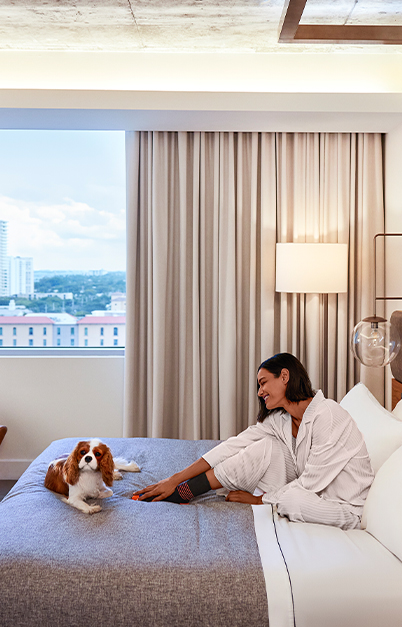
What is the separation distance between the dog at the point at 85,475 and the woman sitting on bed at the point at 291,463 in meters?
0.17

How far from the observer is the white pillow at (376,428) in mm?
1896

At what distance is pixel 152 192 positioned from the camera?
333 centimetres

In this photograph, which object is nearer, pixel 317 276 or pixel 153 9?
pixel 153 9

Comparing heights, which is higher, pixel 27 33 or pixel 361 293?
pixel 27 33

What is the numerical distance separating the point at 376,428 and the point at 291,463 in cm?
38

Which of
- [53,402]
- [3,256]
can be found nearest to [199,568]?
[53,402]

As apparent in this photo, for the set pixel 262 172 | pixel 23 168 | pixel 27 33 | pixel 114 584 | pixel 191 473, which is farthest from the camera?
pixel 23 168

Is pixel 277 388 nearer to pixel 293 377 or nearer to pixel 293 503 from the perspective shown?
pixel 293 377

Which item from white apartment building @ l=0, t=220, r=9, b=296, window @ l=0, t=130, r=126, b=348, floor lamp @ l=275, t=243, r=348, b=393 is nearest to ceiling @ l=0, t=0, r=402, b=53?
window @ l=0, t=130, r=126, b=348

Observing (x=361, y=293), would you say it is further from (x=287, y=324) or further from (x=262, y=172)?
(x=262, y=172)

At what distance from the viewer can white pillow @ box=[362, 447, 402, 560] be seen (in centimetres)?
152

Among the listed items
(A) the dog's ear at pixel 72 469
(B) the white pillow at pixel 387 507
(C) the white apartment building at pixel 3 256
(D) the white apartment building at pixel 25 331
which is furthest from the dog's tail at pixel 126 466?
(C) the white apartment building at pixel 3 256

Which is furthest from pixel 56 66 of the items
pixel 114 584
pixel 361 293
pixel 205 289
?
pixel 114 584

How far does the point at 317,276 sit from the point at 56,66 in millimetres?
2031
